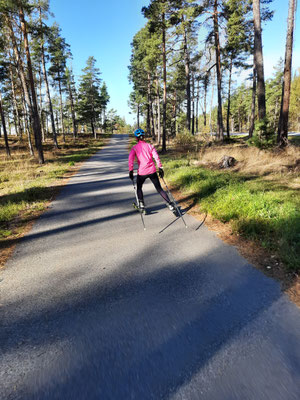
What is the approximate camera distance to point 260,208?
5082 mm

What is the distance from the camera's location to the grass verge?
390 cm

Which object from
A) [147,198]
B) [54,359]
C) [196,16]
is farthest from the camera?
[196,16]

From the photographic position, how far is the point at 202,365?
2055mm

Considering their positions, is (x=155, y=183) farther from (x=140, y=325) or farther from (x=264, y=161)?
(x=264, y=161)

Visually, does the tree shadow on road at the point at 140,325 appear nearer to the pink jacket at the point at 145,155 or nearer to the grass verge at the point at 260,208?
the grass verge at the point at 260,208

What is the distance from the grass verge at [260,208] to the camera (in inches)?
154

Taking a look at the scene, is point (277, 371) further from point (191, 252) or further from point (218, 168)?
point (218, 168)

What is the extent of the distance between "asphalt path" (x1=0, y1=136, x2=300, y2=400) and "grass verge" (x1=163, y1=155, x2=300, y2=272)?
0.68 metres

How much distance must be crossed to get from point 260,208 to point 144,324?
386cm

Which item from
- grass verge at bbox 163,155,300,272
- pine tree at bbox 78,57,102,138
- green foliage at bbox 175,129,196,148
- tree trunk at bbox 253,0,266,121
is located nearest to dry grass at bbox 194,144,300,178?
grass verge at bbox 163,155,300,272

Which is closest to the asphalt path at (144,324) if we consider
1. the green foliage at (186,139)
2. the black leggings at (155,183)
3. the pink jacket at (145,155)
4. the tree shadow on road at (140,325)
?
the tree shadow on road at (140,325)

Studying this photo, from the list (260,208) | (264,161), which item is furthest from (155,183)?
(264,161)

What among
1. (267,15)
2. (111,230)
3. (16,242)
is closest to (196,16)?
(267,15)

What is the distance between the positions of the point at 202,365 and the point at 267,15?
23529 mm
